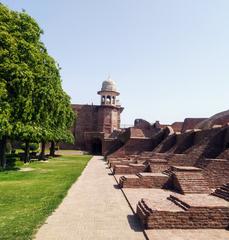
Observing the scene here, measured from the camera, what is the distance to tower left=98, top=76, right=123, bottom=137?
53.0 m

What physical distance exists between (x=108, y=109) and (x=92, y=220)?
4540 cm

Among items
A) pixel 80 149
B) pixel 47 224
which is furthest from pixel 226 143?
pixel 80 149

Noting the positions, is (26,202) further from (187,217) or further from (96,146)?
(96,146)

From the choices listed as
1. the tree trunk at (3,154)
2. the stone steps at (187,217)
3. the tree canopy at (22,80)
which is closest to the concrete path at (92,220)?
the stone steps at (187,217)

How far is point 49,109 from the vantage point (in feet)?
69.2

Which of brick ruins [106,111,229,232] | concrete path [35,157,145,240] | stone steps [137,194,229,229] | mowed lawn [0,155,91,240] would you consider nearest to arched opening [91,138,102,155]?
brick ruins [106,111,229,232]

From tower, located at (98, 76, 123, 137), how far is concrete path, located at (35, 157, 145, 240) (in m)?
41.5

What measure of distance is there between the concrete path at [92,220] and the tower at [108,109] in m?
41.5

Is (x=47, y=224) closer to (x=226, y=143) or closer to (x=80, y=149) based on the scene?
(x=226, y=143)

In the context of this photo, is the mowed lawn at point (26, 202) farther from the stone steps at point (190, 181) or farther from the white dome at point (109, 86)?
the white dome at point (109, 86)

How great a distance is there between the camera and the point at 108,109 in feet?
174

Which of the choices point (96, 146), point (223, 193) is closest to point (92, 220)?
point (223, 193)

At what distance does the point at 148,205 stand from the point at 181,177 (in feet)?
15.4

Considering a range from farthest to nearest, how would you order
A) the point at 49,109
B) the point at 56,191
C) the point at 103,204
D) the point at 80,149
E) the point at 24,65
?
1. the point at 80,149
2. the point at 49,109
3. the point at 24,65
4. the point at 56,191
5. the point at 103,204
